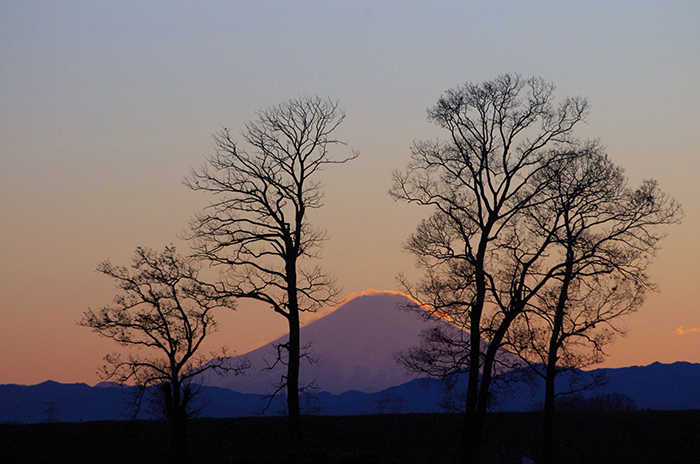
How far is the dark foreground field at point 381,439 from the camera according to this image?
117 ft

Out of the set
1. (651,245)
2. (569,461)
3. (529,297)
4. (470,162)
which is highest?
(470,162)

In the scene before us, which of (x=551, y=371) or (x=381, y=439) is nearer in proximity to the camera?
(x=551, y=371)

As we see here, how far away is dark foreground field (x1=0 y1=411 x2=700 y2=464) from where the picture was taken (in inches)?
1403

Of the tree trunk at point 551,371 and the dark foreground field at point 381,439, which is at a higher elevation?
the tree trunk at point 551,371

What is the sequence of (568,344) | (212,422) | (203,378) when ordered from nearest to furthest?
(568,344), (203,378), (212,422)

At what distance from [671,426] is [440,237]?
23411 millimetres

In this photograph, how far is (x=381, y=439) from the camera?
127 ft

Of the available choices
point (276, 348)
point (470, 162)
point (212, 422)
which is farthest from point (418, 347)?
point (212, 422)

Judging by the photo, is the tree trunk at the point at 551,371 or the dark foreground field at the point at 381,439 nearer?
the tree trunk at the point at 551,371

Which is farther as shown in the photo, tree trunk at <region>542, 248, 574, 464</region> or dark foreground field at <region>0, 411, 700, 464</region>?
dark foreground field at <region>0, 411, 700, 464</region>

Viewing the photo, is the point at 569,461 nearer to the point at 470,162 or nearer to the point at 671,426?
the point at 671,426

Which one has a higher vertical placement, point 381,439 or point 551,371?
point 551,371

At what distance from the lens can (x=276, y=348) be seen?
2522 centimetres

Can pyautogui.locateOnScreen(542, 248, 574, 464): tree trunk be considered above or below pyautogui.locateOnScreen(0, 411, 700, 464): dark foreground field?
above
